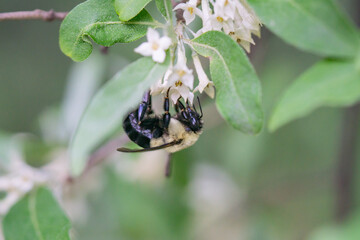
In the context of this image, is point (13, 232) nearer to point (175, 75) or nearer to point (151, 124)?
point (151, 124)

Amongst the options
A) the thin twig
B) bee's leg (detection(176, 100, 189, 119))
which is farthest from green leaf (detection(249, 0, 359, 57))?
the thin twig

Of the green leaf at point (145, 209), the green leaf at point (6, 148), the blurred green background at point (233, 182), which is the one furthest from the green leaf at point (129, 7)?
the green leaf at point (145, 209)

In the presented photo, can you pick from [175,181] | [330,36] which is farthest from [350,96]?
[175,181]

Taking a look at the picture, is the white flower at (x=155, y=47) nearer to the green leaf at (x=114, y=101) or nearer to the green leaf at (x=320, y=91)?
the green leaf at (x=114, y=101)

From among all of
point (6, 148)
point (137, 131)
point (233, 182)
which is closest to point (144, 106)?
point (137, 131)

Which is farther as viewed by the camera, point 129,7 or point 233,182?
point 233,182

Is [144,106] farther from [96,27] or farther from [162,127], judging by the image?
[96,27]

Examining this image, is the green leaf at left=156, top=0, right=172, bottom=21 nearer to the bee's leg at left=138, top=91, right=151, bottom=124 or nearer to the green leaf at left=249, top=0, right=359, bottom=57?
the green leaf at left=249, top=0, right=359, bottom=57
